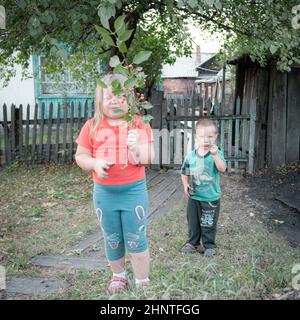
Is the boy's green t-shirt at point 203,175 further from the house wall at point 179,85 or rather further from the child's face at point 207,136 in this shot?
the house wall at point 179,85

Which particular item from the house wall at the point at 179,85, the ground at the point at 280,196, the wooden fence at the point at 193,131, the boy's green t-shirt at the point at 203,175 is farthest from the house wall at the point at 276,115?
the house wall at the point at 179,85

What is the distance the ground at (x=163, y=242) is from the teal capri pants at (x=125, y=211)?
1.12 feet

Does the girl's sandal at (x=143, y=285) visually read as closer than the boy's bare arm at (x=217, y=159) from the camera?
Yes

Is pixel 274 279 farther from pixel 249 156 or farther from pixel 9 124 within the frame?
pixel 9 124

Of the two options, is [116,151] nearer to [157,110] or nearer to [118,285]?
[118,285]

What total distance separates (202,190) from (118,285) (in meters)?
1.33

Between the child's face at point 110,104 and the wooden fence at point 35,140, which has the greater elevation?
the child's face at point 110,104

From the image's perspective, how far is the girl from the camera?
101 inches

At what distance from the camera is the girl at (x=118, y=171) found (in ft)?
8.41

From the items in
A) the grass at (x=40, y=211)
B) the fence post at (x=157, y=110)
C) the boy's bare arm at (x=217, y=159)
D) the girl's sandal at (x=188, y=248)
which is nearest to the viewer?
the boy's bare arm at (x=217, y=159)

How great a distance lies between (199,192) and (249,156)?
4.25m

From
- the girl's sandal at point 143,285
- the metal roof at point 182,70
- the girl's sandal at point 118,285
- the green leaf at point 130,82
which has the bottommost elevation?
the girl's sandal at point 118,285

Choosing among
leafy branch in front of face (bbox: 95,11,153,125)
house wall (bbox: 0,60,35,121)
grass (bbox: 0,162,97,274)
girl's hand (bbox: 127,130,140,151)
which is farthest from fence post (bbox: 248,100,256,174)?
house wall (bbox: 0,60,35,121)
